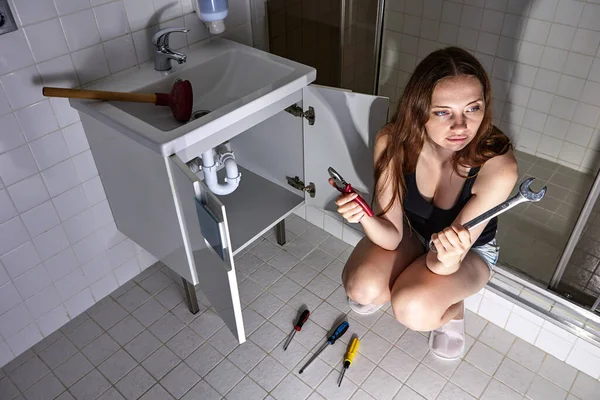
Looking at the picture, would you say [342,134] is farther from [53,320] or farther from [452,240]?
[53,320]

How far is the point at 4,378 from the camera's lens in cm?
156

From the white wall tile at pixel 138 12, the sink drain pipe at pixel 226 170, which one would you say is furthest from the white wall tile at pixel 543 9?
the white wall tile at pixel 138 12

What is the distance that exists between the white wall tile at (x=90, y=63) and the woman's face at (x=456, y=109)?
0.92 meters

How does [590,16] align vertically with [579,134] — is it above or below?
above

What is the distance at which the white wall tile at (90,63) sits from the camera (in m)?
1.40

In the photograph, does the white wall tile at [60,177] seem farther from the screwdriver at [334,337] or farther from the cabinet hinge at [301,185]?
the screwdriver at [334,337]

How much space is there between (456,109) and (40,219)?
119cm

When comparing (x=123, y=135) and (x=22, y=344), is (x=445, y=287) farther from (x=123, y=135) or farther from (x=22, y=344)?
(x=22, y=344)

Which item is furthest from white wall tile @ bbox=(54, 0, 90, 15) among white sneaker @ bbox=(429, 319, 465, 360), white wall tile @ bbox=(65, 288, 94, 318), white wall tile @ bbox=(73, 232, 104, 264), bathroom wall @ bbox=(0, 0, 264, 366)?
white sneaker @ bbox=(429, 319, 465, 360)

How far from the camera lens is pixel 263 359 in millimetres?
1566

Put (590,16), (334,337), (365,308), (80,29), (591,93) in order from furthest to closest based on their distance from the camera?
1. (591,93)
2. (590,16)
3. (365,308)
4. (334,337)
5. (80,29)

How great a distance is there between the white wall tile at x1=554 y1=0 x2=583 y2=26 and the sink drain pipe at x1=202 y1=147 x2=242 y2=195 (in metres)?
1.33

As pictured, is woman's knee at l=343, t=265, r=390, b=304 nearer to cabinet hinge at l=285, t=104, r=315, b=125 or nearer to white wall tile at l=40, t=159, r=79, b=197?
cabinet hinge at l=285, t=104, r=315, b=125

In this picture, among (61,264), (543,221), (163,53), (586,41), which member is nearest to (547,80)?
(586,41)
